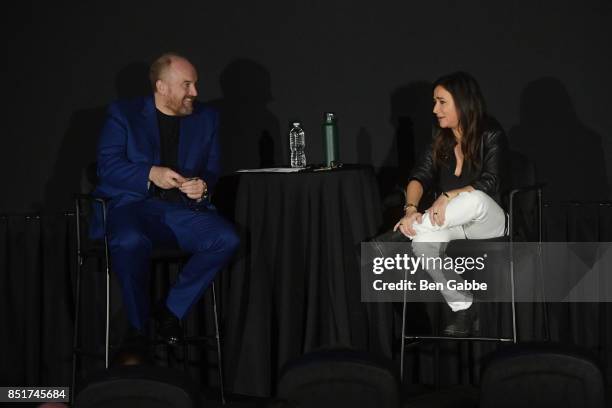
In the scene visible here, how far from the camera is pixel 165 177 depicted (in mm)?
4203

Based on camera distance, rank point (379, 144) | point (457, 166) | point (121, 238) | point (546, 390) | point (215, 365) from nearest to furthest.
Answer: point (546, 390) < point (121, 238) < point (457, 166) < point (215, 365) < point (379, 144)

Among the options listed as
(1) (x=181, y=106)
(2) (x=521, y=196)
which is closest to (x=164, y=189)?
(1) (x=181, y=106)

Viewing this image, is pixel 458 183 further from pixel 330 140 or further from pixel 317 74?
pixel 317 74

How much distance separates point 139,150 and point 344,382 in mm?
2291

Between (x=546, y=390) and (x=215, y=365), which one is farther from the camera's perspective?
(x=215, y=365)

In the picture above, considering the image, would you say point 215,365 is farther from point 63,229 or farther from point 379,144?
point 379,144

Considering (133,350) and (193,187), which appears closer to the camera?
(133,350)

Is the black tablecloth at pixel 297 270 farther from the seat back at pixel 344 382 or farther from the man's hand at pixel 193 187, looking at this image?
the seat back at pixel 344 382

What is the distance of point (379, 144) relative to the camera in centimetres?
512

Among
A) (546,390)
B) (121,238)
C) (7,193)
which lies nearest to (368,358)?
(546,390)

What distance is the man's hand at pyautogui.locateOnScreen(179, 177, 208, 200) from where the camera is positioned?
418 cm

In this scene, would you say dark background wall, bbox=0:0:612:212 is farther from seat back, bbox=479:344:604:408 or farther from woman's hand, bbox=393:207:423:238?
seat back, bbox=479:344:604:408

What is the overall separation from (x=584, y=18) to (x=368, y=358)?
3104 millimetres

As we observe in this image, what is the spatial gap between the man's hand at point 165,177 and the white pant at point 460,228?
Answer: 946mm
